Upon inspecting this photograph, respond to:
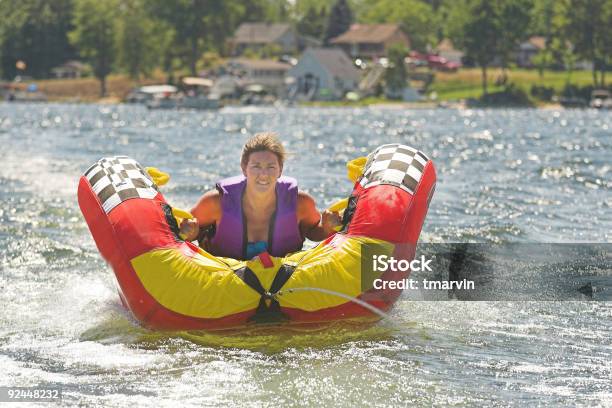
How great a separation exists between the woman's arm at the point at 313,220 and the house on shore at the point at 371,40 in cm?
8443

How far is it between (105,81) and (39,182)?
258 ft

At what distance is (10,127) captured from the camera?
38656mm

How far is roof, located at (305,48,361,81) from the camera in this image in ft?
262

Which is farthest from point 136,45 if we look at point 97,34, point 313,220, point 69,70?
point 313,220

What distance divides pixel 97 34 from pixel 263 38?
1716cm

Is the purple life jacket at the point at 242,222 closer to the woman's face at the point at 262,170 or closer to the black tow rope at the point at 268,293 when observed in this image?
the woman's face at the point at 262,170

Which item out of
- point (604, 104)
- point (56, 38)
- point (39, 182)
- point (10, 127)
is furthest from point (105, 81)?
point (39, 182)

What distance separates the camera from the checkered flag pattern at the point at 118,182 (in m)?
7.07

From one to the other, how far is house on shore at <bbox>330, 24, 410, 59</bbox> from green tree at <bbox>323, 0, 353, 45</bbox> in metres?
3.84

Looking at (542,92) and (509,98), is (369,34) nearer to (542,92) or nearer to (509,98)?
(509,98)

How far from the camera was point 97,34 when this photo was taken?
295ft

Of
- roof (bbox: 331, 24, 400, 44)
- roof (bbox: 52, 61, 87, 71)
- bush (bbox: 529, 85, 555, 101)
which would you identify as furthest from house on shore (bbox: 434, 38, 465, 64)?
roof (bbox: 52, 61, 87, 71)

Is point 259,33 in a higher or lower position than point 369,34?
lower

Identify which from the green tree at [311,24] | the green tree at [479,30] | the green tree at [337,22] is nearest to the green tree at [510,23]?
the green tree at [479,30]
